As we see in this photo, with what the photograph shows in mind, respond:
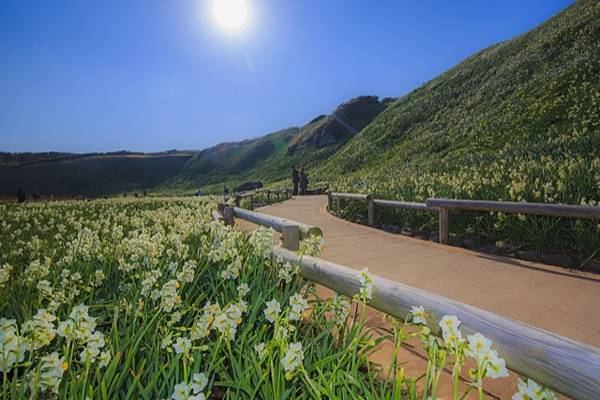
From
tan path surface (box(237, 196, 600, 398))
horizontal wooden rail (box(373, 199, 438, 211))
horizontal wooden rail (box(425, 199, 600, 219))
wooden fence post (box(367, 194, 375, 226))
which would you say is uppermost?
horizontal wooden rail (box(425, 199, 600, 219))

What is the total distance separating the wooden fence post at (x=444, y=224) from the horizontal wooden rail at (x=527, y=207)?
151 millimetres

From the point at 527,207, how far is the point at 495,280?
1.52 meters

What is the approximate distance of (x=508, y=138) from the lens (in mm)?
19797

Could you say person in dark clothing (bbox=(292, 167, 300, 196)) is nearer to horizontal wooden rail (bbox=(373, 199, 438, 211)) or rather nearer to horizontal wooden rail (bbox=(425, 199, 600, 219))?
horizontal wooden rail (bbox=(373, 199, 438, 211))

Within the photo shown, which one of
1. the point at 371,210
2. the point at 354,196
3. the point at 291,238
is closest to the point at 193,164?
the point at 354,196

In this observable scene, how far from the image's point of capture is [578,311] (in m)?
3.49

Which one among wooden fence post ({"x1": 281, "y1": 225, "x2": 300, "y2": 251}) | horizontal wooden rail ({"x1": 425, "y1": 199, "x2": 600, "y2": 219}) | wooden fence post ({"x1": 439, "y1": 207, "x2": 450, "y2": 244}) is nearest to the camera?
wooden fence post ({"x1": 281, "y1": 225, "x2": 300, "y2": 251})

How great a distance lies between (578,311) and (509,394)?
1937 mm

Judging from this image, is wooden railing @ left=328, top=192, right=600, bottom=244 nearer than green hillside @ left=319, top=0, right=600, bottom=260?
Yes

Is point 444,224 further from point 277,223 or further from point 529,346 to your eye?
point 529,346

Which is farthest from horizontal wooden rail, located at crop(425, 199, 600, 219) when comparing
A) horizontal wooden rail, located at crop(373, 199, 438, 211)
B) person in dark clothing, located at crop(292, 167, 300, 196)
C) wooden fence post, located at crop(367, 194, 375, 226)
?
person in dark clothing, located at crop(292, 167, 300, 196)

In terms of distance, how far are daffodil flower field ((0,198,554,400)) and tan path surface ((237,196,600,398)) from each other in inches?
32.9

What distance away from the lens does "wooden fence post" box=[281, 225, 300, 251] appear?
14.4 ft

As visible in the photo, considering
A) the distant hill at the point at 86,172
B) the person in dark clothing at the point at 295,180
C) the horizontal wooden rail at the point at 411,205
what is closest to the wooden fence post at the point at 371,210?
the horizontal wooden rail at the point at 411,205
